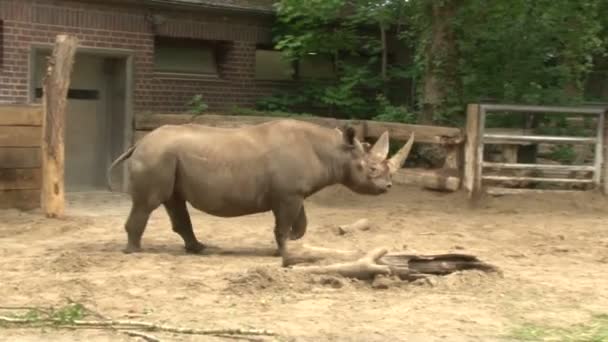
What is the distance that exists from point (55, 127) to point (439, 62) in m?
6.63

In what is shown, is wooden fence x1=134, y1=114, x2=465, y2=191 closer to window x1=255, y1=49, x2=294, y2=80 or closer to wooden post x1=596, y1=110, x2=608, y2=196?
wooden post x1=596, y1=110, x2=608, y2=196

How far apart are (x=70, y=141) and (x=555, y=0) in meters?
8.76

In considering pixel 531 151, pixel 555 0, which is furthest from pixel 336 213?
pixel 555 0

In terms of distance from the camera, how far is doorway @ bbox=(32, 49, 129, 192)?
1830 centimetres

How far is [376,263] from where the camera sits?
844 cm

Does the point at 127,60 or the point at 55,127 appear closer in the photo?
the point at 55,127

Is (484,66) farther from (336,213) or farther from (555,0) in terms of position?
(336,213)

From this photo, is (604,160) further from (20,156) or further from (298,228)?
(20,156)

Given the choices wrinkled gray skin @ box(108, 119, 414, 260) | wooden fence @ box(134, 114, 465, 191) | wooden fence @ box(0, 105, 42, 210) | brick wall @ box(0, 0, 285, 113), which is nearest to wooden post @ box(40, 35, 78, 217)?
Answer: wooden fence @ box(0, 105, 42, 210)

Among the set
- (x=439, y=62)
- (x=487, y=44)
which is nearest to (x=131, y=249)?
(x=439, y=62)

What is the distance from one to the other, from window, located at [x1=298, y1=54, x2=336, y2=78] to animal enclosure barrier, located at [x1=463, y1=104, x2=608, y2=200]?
6.29 m

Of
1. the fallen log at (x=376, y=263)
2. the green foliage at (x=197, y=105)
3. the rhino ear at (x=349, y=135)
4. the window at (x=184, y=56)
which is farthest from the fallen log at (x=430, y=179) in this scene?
the fallen log at (x=376, y=263)

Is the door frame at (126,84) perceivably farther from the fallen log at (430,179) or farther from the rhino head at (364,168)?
the rhino head at (364,168)

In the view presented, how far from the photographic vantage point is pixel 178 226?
10.6m
